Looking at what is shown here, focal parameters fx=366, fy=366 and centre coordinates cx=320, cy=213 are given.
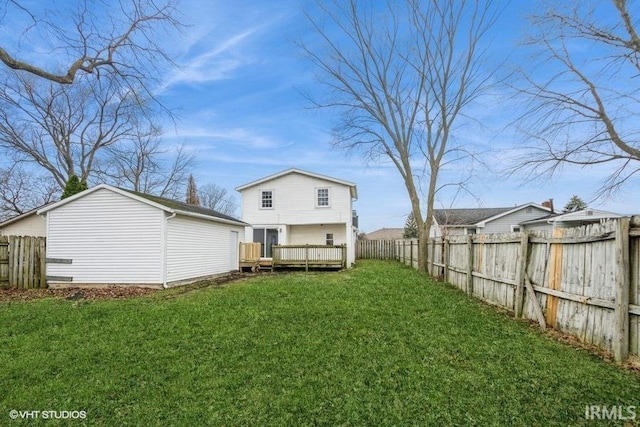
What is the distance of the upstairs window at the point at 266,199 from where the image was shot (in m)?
21.4

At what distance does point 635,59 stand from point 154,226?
15685 millimetres

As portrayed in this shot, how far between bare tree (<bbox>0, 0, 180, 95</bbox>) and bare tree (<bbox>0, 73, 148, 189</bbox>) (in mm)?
15637

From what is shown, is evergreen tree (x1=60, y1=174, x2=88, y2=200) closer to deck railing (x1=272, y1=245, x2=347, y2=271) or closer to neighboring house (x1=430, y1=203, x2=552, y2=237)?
deck railing (x1=272, y1=245, x2=347, y2=271)

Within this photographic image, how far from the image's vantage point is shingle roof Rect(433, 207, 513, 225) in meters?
29.0

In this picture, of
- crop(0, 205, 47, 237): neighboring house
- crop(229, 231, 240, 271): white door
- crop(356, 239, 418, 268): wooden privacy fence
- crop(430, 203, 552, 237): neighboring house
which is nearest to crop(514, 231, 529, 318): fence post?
crop(229, 231, 240, 271): white door

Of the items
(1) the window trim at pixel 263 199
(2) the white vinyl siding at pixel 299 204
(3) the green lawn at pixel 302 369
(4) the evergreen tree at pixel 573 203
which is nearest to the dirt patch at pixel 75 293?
(3) the green lawn at pixel 302 369

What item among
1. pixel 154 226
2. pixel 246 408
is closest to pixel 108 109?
pixel 154 226

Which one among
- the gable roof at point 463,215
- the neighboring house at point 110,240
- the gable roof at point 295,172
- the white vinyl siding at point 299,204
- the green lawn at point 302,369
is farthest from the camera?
the gable roof at point 463,215

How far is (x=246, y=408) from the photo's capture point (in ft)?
11.5

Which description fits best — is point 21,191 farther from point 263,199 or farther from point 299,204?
point 299,204

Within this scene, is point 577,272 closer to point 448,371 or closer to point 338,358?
point 448,371

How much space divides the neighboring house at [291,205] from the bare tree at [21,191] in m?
17.9

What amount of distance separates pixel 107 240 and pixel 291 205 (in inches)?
418

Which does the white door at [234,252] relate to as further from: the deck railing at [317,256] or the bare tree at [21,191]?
the bare tree at [21,191]
